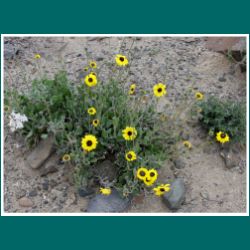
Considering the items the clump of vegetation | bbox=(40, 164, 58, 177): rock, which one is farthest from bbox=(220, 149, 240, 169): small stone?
bbox=(40, 164, 58, 177): rock

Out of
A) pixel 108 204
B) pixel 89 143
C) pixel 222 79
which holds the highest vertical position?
pixel 222 79

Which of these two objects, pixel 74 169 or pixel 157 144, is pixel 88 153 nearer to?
pixel 74 169

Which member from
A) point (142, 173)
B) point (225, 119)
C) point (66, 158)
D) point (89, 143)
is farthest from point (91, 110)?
point (225, 119)

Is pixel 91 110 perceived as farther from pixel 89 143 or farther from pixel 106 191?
pixel 106 191

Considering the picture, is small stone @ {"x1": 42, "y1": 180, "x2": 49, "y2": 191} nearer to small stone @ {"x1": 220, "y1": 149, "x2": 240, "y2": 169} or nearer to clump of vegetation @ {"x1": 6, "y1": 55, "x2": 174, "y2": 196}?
clump of vegetation @ {"x1": 6, "y1": 55, "x2": 174, "y2": 196}

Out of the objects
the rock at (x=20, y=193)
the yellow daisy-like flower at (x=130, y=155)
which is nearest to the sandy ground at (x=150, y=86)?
the rock at (x=20, y=193)

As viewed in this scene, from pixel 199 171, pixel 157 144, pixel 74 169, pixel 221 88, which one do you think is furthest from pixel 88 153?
pixel 221 88
